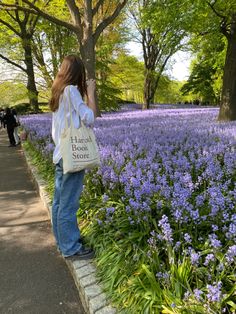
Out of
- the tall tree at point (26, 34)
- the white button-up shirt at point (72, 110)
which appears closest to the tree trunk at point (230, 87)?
the white button-up shirt at point (72, 110)

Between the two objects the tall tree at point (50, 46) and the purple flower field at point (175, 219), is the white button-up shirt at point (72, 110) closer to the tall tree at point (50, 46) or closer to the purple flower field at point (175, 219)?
the purple flower field at point (175, 219)

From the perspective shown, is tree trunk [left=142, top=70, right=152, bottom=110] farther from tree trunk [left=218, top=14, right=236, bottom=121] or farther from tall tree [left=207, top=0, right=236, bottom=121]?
tree trunk [left=218, top=14, right=236, bottom=121]

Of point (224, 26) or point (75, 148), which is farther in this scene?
point (224, 26)

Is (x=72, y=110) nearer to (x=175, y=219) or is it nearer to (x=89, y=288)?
(x=175, y=219)

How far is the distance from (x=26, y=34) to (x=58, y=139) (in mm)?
25042

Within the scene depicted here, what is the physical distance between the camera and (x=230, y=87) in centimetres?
1112

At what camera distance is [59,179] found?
3814 mm

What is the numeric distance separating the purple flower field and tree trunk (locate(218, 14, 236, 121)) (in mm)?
4904

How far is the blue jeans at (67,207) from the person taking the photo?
12.0 ft

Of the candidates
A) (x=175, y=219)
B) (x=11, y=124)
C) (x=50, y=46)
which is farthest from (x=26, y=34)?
(x=175, y=219)

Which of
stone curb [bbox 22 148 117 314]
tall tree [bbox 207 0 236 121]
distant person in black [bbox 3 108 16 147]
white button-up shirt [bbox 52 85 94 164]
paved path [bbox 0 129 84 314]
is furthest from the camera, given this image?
distant person in black [bbox 3 108 16 147]

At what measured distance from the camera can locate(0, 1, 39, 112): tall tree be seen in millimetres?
25578

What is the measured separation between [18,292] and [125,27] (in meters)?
27.1

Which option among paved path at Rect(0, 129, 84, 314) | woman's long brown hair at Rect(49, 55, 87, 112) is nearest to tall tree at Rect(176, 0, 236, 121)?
paved path at Rect(0, 129, 84, 314)
